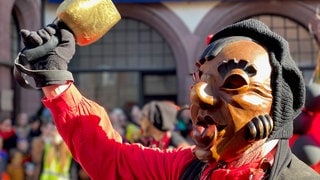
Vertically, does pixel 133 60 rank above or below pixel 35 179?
above

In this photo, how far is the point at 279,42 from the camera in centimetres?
141

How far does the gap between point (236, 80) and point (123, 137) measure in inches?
166

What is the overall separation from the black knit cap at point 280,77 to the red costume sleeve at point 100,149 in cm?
38

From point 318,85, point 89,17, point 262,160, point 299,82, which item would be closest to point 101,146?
point 89,17

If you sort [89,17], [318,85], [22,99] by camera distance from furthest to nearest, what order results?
[22,99] → [318,85] → [89,17]

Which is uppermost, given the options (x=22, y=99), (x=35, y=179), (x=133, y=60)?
(x=133, y=60)

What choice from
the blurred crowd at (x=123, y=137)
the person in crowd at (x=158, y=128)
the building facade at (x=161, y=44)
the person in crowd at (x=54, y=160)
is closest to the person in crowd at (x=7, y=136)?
the blurred crowd at (x=123, y=137)

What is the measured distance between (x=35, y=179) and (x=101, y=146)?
4.97 m

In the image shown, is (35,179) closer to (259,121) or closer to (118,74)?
(259,121)

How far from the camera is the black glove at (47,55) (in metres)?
1.58

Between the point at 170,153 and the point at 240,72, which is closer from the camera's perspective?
the point at 240,72

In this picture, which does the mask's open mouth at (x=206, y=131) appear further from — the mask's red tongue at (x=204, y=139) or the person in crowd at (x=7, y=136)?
the person in crowd at (x=7, y=136)

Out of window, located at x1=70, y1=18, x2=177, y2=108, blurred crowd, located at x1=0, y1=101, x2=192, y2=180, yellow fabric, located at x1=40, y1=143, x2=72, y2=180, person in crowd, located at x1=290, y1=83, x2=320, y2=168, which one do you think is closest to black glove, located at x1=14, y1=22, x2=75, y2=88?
person in crowd, located at x1=290, y1=83, x2=320, y2=168

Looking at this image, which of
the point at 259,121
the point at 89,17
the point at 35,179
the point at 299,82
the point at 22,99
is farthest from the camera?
the point at 22,99
